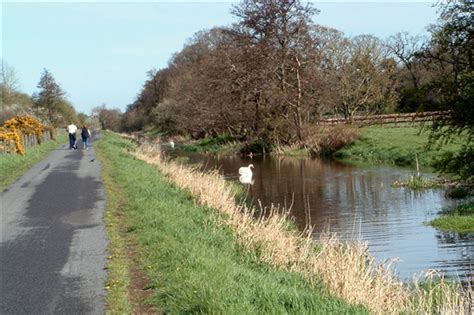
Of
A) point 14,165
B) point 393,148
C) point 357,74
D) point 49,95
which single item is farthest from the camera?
point 49,95

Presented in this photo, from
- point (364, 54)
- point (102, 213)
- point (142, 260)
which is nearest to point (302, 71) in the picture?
point (364, 54)

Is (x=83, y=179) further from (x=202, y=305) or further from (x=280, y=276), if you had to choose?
(x=202, y=305)

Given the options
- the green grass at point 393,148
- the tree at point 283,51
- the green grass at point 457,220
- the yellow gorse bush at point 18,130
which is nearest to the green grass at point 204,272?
the green grass at point 457,220

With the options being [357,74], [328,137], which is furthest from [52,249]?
[357,74]

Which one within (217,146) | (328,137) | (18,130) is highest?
(18,130)

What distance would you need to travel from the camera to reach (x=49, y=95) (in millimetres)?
78938

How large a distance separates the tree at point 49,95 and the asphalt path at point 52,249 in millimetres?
61348

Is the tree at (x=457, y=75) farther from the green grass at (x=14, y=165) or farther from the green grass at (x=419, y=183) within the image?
the green grass at (x=14, y=165)

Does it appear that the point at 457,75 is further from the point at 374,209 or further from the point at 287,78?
the point at 287,78

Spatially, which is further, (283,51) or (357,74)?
(357,74)

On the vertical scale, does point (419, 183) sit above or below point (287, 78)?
below

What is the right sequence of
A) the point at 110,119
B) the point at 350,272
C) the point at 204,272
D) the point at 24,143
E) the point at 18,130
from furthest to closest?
the point at 110,119, the point at 24,143, the point at 18,130, the point at 350,272, the point at 204,272

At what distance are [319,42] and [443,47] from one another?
108 feet

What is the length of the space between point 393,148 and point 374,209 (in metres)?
19.5
